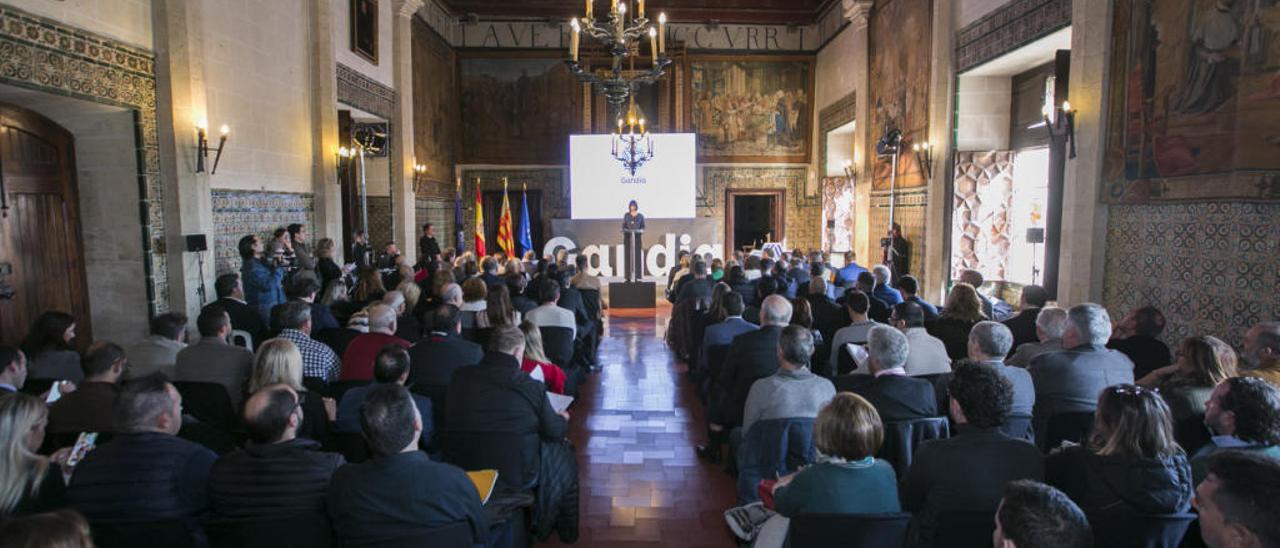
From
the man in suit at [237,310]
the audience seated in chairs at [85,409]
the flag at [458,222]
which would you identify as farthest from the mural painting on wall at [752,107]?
the audience seated in chairs at [85,409]

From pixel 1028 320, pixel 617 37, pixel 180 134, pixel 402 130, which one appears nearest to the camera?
pixel 1028 320

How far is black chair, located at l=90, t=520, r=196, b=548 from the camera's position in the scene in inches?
79.7

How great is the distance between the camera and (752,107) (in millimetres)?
16484

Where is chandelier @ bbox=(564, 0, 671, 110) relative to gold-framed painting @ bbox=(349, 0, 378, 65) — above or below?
below

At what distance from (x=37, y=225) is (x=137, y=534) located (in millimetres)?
5239

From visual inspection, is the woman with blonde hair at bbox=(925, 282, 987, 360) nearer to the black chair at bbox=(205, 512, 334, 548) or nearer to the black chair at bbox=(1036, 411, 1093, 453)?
the black chair at bbox=(1036, 411, 1093, 453)

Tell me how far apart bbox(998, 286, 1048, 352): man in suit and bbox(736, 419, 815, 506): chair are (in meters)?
2.47

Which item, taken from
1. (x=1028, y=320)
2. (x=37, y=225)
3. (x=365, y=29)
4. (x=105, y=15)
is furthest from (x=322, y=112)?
(x=1028, y=320)

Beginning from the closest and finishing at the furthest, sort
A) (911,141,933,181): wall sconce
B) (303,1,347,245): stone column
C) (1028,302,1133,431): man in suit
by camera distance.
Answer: (1028,302,1133,431): man in suit → (303,1,347,245): stone column → (911,141,933,181): wall sconce

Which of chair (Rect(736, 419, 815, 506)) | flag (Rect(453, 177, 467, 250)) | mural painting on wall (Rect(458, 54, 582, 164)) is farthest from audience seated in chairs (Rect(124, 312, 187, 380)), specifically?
mural painting on wall (Rect(458, 54, 582, 164))

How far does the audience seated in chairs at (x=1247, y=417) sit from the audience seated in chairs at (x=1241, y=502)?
0.78 meters

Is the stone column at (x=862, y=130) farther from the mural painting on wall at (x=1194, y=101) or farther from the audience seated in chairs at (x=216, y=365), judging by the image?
the audience seated in chairs at (x=216, y=365)

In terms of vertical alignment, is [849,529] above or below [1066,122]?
below

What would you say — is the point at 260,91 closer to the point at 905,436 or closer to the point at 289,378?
the point at 289,378
